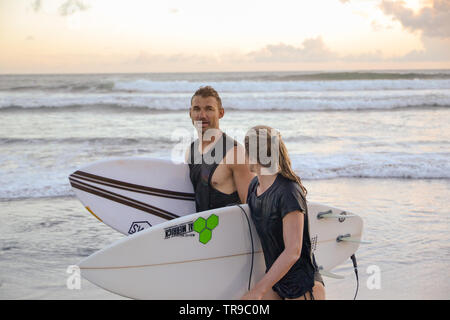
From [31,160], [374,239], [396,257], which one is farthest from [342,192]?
[31,160]

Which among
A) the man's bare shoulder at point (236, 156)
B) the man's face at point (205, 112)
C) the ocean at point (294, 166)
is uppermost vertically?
the man's face at point (205, 112)

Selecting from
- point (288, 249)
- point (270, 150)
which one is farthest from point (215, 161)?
point (288, 249)

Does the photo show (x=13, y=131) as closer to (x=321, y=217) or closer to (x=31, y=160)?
(x=31, y=160)

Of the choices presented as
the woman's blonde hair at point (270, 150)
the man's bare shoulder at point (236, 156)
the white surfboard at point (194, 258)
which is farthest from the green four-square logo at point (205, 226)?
the woman's blonde hair at point (270, 150)

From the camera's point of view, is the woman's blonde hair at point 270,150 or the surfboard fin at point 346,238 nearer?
the woman's blonde hair at point 270,150

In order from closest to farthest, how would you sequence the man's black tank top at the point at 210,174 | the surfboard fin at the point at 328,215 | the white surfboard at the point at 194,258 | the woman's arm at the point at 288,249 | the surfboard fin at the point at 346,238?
the woman's arm at the point at 288,249 < the white surfboard at the point at 194,258 < the man's black tank top at the point at 210,174 < the surfboard fin at the point at 328,215 < the surfboard fin at the point at 346,238

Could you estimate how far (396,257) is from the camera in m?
3.88

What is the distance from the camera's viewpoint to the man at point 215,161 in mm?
2619

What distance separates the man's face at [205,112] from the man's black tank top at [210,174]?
108 mm

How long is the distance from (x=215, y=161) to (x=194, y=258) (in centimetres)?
52

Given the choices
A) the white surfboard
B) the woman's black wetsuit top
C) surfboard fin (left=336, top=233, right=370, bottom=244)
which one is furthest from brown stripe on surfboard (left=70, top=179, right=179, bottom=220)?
the woman's black wetsuit top

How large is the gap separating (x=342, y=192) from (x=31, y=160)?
4.79 meters

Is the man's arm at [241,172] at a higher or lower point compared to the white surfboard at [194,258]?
higher

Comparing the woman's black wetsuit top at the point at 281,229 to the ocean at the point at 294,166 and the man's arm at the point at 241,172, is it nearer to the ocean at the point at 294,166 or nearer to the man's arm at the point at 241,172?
the man's arm at the point at 241,172
